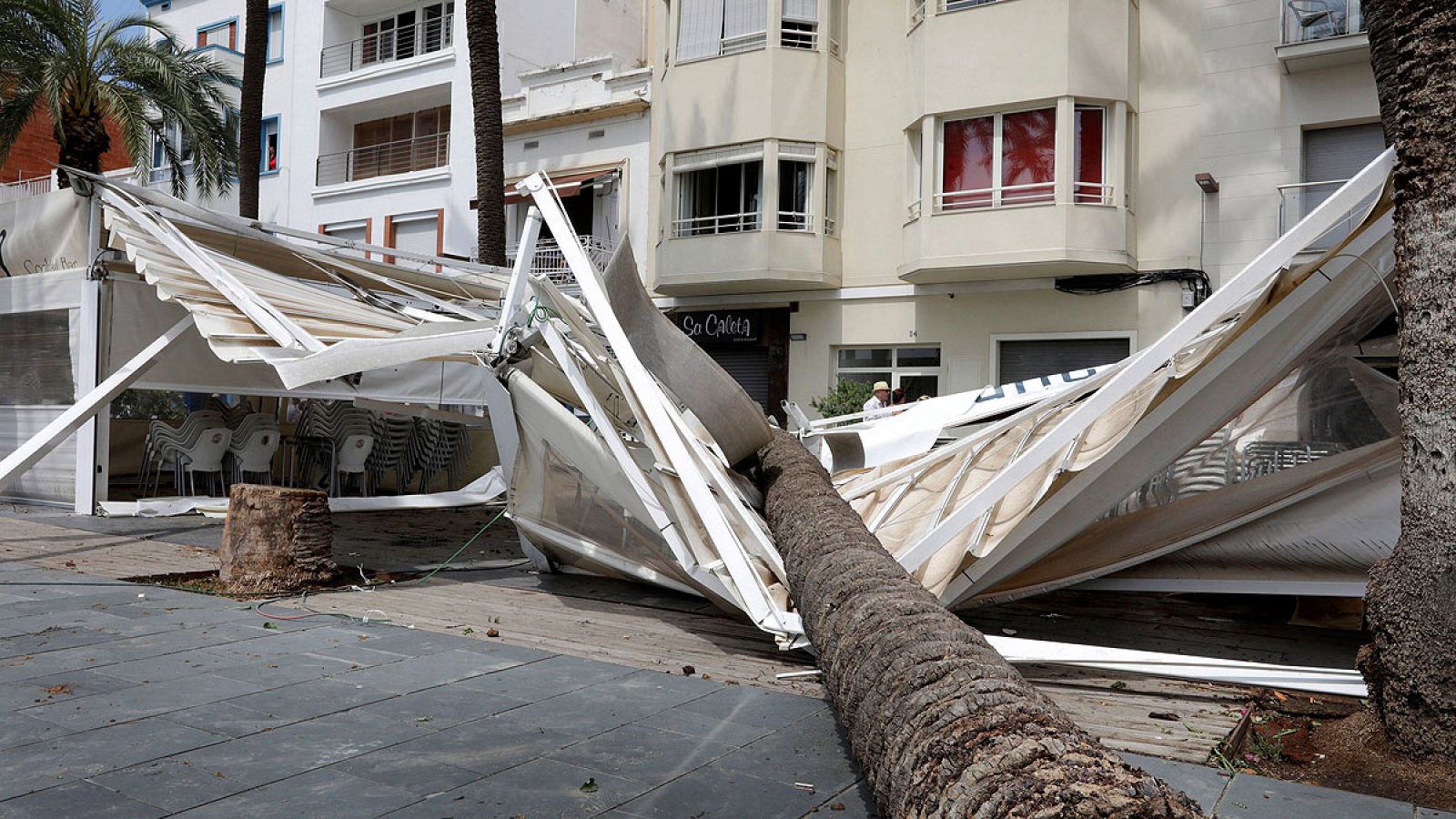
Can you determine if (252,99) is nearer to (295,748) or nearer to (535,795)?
(295,748)

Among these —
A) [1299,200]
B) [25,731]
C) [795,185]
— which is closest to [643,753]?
[25,731]

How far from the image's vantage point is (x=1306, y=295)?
4871 mm

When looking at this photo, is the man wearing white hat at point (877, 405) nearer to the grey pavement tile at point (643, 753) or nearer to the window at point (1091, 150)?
the window at point (1091, 150)

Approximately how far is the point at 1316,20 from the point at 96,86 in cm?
1748

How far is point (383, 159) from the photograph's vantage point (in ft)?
86.9

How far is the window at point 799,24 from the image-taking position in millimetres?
19125

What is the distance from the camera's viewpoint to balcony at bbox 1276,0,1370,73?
14.8 metres

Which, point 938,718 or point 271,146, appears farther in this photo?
point 271,146

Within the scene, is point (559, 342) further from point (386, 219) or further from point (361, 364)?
point (386, 219)

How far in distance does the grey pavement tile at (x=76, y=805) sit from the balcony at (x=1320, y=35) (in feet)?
53.6

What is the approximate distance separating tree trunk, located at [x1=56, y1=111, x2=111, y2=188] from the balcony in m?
16.6

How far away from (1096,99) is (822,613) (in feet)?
47.8

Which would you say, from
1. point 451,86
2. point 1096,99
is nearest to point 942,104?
point 1096,99

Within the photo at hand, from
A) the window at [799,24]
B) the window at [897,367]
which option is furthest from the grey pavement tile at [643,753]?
the window at [799,24]
